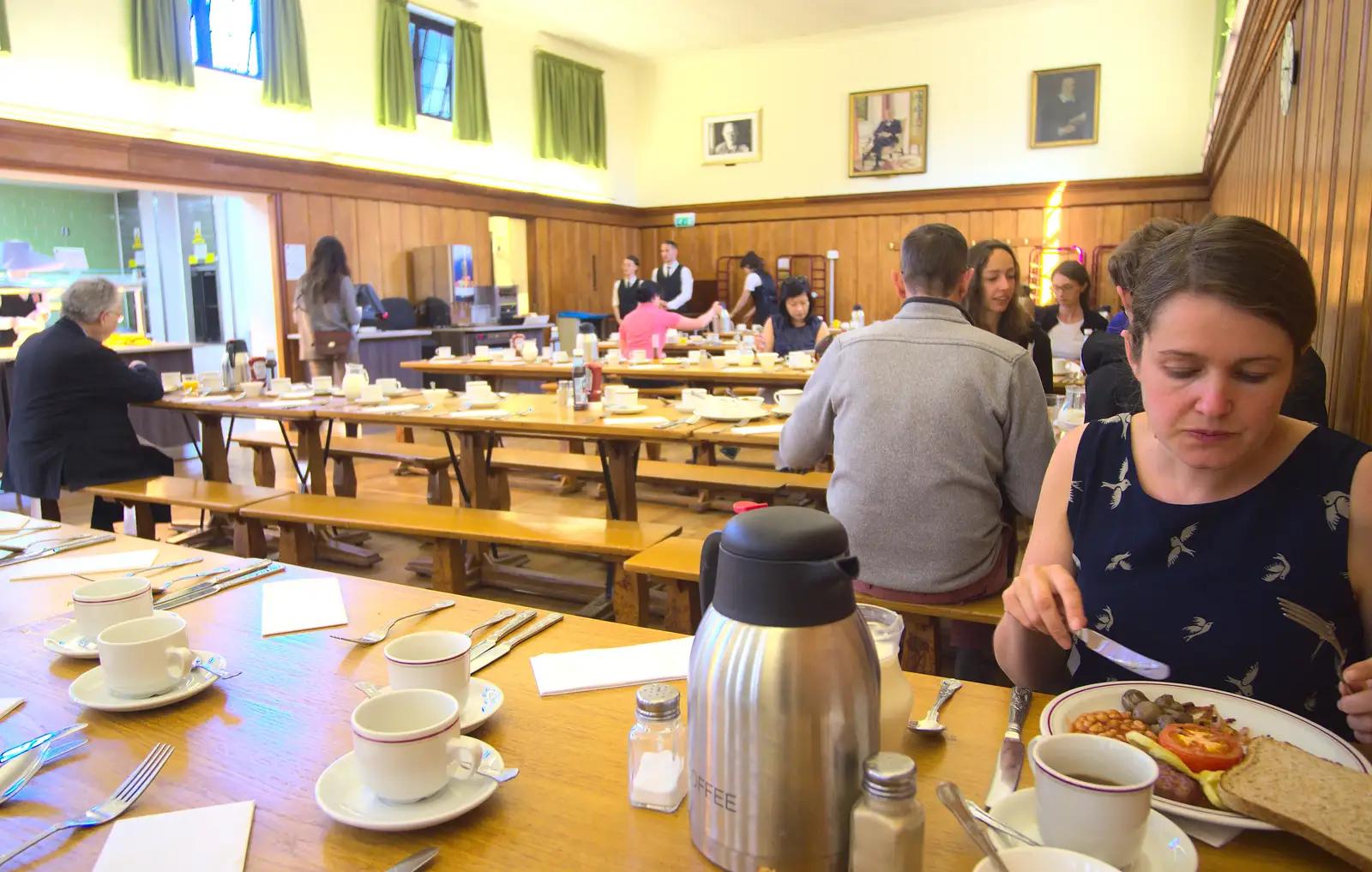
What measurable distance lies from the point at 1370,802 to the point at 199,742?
129 centimetres

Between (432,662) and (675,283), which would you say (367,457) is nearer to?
(432,662)

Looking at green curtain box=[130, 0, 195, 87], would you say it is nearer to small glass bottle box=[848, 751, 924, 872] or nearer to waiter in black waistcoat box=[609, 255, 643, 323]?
waiter in black waistcoat box=[609, 255, 643, 323]

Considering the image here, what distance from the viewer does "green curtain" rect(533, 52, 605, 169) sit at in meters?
12.1

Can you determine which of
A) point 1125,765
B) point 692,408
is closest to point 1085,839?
point 1125,765

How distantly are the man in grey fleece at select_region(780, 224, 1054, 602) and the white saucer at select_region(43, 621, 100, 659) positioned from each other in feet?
5.46

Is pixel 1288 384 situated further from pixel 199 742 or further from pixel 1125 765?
pixel 199 742

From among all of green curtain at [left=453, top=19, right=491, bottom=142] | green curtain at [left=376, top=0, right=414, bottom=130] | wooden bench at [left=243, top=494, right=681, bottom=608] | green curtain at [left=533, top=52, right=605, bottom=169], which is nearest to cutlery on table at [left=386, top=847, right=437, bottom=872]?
wooden bench at [left=243, top=494, right=681, bottom=608]

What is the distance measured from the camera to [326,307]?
24.5ft

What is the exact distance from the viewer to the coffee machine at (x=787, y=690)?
2.51 feet

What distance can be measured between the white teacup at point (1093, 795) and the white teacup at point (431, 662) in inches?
26.9

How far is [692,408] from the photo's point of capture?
13.2 ft

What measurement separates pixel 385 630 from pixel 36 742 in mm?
489

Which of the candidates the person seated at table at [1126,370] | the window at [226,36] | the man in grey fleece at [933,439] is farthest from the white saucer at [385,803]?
the window at [226,36]

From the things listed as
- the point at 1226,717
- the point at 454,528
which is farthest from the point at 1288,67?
the point at 454,528
